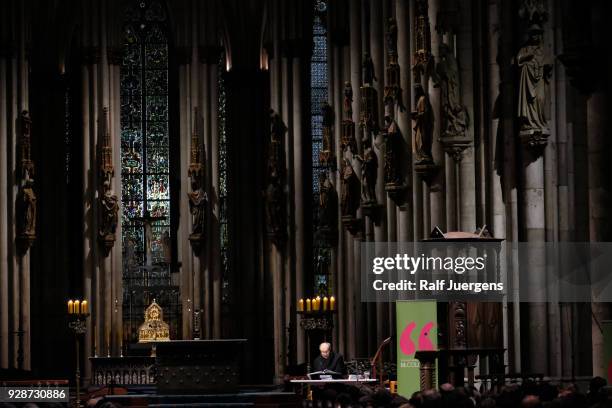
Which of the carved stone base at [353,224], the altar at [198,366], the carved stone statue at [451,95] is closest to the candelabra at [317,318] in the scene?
the carved stone base at [353,224]

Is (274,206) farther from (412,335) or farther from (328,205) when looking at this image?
(412,335)

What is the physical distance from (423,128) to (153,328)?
17.3 meters

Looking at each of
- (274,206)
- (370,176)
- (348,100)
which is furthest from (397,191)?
(274,206)

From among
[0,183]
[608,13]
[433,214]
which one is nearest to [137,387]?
[0,183]

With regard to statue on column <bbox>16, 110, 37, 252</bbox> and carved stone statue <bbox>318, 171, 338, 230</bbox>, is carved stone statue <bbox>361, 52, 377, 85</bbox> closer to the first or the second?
carved stone statue <bbox>318, 171, 338, 230</bbox>

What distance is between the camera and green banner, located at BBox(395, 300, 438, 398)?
2405 cm

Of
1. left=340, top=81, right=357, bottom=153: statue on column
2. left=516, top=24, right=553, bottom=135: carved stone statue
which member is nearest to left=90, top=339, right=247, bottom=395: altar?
left=516, top=24, right=553, bottom=135: carved stone statue

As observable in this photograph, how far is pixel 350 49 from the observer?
45562 millimetres

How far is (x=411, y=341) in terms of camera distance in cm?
2433

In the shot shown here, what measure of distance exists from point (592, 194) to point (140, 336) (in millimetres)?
25904

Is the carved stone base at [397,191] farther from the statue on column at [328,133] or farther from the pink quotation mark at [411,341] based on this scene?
the pink quotation mark at [411,341]

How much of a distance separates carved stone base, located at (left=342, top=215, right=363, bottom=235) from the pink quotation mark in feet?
61.4

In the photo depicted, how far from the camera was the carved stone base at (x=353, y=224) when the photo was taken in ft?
142

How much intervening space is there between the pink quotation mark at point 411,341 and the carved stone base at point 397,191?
468 inches
